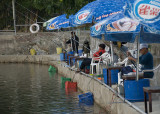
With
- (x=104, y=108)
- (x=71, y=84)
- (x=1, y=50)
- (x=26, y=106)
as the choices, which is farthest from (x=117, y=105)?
(x=1, y=50)

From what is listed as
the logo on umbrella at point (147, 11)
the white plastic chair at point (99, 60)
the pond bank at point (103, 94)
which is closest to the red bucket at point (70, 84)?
the pond bank at point (103, 94)

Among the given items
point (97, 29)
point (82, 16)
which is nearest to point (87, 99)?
point (97, 29)

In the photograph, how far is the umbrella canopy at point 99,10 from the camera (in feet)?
44.7

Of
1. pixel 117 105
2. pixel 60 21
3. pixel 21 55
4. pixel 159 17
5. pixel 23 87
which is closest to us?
pixel 159 17

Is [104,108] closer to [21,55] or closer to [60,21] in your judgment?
[60,21]

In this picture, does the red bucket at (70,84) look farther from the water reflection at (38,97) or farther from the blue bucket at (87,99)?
the blue bucket at (87,99)

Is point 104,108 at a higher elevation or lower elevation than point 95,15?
lower

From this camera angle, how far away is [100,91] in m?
12.8

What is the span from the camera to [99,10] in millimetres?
14188

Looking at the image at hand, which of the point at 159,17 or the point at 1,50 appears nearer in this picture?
the point at 159,17

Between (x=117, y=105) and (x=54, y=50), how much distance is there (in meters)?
24.8

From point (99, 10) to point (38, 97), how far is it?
4160mm

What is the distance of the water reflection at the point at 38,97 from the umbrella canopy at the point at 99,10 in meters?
2.92

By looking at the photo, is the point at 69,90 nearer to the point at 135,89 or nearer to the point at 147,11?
the point at 135,89
